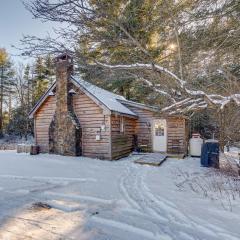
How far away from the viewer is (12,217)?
481 centimetres

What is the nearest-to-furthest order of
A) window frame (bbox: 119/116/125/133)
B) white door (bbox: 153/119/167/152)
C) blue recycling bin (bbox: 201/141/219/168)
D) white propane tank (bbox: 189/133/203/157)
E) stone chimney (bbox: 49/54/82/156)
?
blue recycling bin (bbox: 201/141/219/168)
stone chimney (bbox: 49/54/82/156)
window frame (bbox: 119/116/125/133)
white propane tank (bbox: 189/133/203/157)
white door (bbox: 153/119/167/152)

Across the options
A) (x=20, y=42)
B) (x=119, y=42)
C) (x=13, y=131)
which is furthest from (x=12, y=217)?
(x=13, y=131)

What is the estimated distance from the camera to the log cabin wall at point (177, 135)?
16484 mm

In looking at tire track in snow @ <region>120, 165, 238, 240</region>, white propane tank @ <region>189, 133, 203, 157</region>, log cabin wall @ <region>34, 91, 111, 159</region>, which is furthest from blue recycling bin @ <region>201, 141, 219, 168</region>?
log cabin wall @ <region>34, 91, 111, 159</region>

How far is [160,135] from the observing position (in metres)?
17.2

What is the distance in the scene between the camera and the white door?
1700cm

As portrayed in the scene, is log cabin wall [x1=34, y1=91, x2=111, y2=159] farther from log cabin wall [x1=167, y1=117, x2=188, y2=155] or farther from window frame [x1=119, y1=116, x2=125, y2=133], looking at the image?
log cabin wall [x1=167, y1=117, x2=188, y2=155]

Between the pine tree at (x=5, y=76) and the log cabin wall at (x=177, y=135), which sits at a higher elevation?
the pine tree at (x=5, y=76)

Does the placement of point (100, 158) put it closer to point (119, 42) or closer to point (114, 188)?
point (114, 188)

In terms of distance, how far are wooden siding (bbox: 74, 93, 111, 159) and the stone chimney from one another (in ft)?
0.99

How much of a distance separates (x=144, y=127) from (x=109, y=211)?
1266cm

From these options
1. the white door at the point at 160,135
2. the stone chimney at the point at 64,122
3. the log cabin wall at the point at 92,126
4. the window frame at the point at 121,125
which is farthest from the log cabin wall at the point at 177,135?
the stone chimney at the point at 64,122

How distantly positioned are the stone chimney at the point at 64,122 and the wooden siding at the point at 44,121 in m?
1.10

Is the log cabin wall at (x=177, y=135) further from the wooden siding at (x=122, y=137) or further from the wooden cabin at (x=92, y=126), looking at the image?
the wooden siding at (x=122, y=137)
